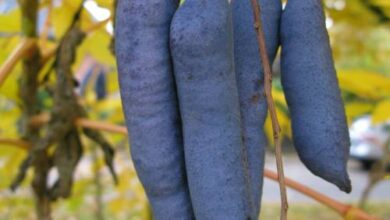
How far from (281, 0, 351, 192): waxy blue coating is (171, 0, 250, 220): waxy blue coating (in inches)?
3.2

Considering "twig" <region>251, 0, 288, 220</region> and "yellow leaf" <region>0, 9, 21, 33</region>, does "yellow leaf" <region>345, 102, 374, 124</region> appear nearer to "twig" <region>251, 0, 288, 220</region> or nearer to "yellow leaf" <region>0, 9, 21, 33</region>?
"yellow leaf" <region>0, 9, 21, 33</region>

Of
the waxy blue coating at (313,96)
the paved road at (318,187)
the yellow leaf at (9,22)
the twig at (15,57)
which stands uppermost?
the waxy blue coating at (313,96)

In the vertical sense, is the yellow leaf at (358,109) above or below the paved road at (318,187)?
above

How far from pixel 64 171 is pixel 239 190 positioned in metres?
0.49

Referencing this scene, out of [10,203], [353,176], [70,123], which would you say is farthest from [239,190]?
[353,176]

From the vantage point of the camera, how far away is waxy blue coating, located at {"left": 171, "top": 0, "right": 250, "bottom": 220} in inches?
19.5

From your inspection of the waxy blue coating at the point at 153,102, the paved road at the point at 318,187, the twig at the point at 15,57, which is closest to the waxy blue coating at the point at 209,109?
the waxy blue coating at the point at 153,102

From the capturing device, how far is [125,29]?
532mm

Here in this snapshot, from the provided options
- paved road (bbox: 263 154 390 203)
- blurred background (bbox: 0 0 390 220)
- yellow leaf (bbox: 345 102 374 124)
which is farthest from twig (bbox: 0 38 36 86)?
paved road (bbox: 263 154 390 203)

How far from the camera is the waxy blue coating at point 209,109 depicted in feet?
1.62

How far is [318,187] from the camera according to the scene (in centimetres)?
676

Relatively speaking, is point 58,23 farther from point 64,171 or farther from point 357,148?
point 357,148

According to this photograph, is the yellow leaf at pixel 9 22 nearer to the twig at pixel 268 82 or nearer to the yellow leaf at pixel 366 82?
the yellow leaf at pixel 366 82

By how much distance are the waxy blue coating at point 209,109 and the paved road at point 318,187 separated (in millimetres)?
5128
